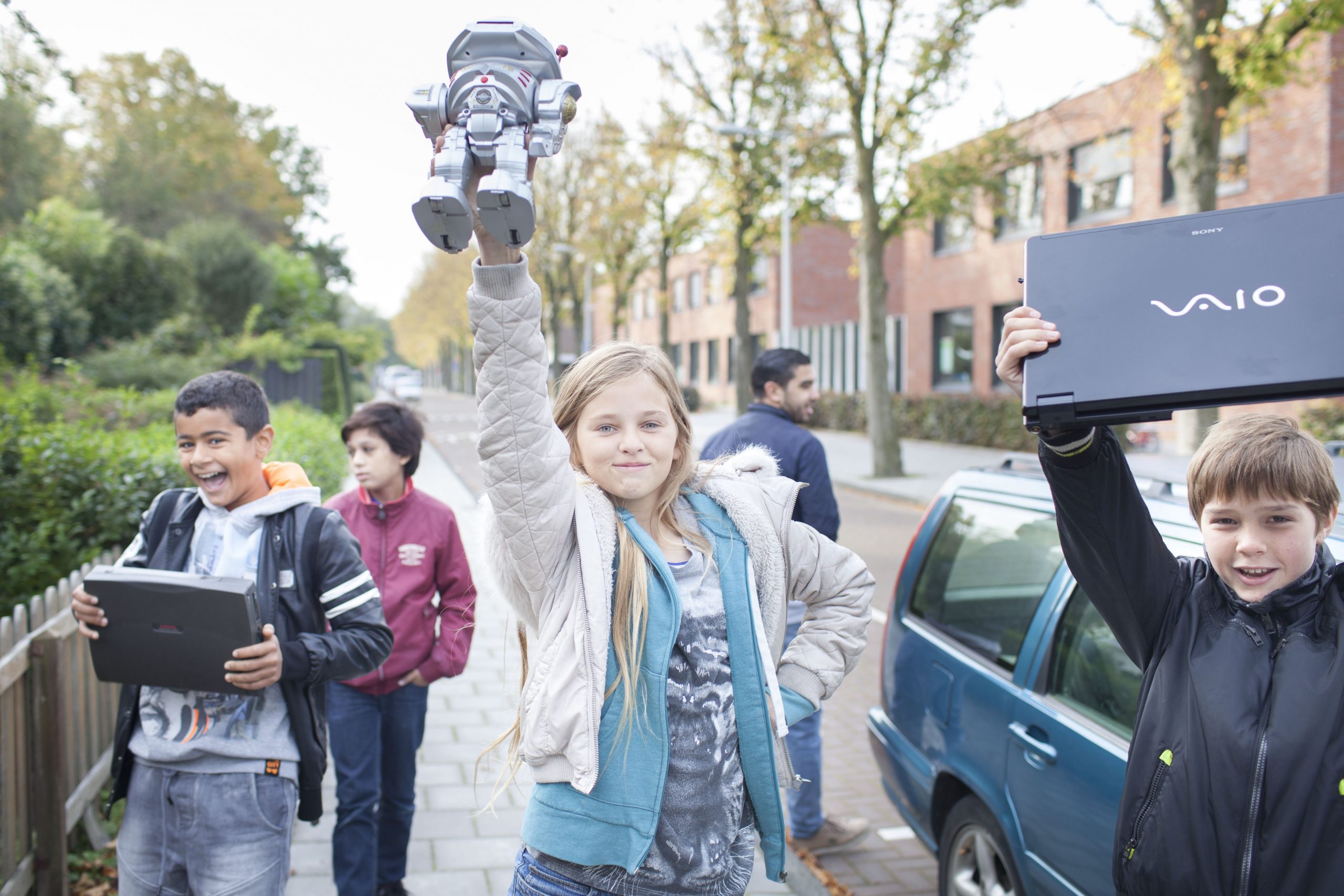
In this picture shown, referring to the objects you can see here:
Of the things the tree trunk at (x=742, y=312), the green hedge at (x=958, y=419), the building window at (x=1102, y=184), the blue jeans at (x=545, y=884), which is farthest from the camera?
the tree trunk at (x=742, y=312)

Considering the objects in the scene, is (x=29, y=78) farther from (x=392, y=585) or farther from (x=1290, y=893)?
(x=1290, y=893)

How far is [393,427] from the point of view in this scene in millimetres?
3713

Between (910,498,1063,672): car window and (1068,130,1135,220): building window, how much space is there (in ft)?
61.5

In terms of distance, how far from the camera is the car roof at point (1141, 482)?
261cm

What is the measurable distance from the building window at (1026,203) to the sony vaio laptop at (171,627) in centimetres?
2250

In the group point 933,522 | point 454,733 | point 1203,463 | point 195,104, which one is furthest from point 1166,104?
point 195,104

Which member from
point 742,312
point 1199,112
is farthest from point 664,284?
point 1199,112

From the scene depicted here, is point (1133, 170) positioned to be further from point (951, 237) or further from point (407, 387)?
point (407, 387)

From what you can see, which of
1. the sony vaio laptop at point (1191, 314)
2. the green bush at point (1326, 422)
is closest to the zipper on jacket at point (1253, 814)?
the sony vaio laptop at point (1191, 314)

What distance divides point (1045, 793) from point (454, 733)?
3522mm

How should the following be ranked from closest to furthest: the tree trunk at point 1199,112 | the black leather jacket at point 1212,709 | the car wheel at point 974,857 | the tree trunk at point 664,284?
the black leather jacket at point 1212,709
the car wheel at point 974,857
the tree trunk at point 1199,112
the tree trunk at point 664,284

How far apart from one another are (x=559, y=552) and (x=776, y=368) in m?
2.82

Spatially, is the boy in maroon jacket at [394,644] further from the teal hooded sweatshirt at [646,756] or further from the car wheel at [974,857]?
the car wheel at [974,857]

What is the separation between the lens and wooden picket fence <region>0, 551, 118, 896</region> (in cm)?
312
